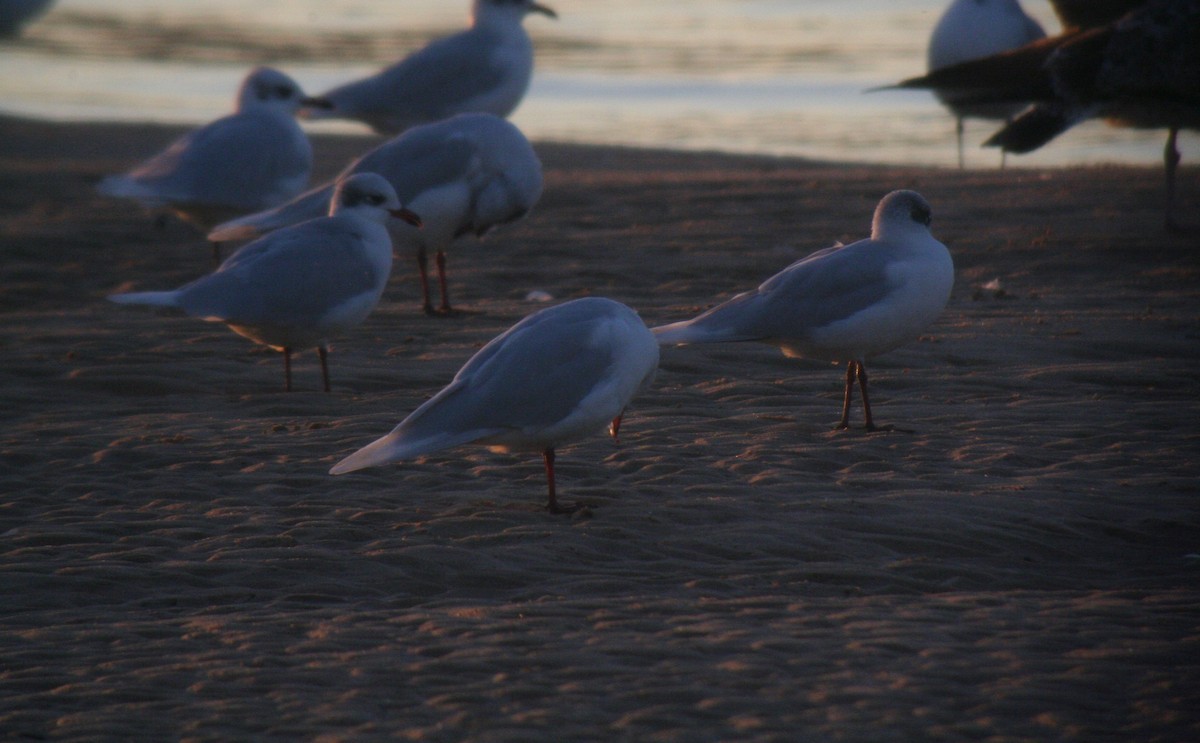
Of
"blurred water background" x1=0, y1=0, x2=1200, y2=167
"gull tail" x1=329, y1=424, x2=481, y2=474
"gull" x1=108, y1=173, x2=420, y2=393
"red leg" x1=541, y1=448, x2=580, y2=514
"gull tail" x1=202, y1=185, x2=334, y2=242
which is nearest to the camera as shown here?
"gull tail" x1=329, y1=424, x2=481, y2=474

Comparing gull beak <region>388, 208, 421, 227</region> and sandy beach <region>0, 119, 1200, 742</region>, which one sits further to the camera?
gull beak <region>388, 208, 421, 227</region>

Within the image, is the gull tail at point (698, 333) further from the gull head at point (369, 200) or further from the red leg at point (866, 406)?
the gull head at point (369, 200)

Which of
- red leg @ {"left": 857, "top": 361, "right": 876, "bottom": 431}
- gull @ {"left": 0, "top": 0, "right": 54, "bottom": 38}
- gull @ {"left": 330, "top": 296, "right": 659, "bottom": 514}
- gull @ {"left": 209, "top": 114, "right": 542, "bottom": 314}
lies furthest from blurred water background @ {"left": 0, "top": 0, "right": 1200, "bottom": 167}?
gull @ {"left": 330, "top": 296, "right": 659, "bottom": 514}

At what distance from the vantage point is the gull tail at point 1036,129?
10641mm

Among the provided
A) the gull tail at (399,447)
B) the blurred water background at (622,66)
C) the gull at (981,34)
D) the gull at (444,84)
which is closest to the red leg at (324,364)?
the gull tail at (399,447)

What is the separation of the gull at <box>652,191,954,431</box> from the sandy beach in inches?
15.5

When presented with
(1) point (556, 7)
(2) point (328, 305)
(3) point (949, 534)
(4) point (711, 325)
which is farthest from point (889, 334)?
(1) point (556, 7)

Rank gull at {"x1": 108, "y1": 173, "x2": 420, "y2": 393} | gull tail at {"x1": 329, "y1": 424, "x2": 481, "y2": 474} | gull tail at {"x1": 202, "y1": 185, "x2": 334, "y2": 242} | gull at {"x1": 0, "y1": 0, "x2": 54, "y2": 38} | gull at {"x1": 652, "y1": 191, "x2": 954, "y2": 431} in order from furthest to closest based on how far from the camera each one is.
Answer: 1. gull at {"x1": 0, "y1": 0, "x2": 54, "y2": 38}
2. gull tail at {"x1": 202, "y1": 185, "x2": 334, "y2": 242}
3. gull at {"x1": 108, "y1": 173, "x2": 420, "y2": 393}
4. gull at {"x1": 652, "y1": 191, "x2": 954, "y2": 431}
5. gull tail at {"x1": 329, "y1": 424, "x2": 481, "y2": 474}

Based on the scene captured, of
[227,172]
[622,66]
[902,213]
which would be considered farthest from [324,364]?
[622,66]

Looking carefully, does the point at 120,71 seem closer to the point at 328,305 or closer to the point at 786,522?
the point at 328,305

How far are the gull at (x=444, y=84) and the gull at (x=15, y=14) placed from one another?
403 cm

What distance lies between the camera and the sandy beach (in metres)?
4.08

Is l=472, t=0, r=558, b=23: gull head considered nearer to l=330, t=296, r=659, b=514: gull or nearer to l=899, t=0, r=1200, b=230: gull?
l=899, t=0, r=1200, b=230: gull

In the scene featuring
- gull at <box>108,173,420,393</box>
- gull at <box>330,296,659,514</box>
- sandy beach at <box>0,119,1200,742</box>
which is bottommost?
sandy beach at <box>0,119,1200,742</box>
